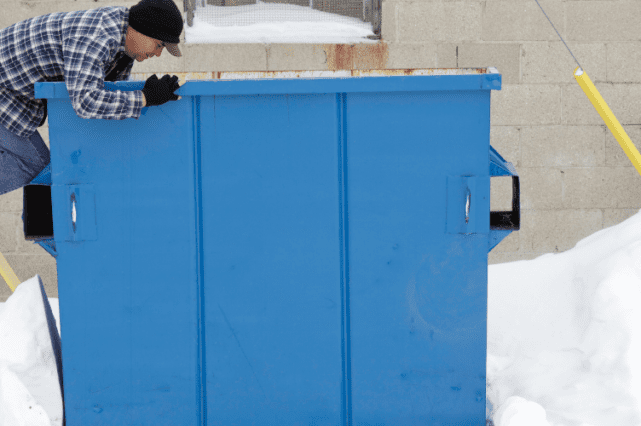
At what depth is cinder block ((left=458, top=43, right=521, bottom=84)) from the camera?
3.47 meters

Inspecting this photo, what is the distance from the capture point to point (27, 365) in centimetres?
179

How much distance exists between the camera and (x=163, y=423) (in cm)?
169

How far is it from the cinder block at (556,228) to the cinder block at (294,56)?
175 cm

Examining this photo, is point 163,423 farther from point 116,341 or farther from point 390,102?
point 390,102

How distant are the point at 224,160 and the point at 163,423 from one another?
2.84 ft

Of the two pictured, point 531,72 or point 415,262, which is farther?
point 531,72

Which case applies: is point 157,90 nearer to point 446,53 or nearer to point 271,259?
point 271,259

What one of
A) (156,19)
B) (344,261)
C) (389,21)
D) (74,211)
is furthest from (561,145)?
(74,211)

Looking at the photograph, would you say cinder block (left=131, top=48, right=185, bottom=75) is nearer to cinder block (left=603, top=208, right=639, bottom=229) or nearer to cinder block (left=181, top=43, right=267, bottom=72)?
cinder block (left=181, top=43, right=267, bottom=72)

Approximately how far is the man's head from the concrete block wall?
1.67 metres

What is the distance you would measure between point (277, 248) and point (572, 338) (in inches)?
57.2

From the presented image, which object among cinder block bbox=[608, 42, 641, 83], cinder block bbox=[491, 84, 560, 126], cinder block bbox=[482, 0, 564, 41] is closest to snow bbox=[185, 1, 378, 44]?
cinder block bbox=[482, 0, 564, 41]

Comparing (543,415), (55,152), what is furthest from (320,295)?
(55,152)

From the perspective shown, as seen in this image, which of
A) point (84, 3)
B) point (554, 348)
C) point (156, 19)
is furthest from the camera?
point (84, 3)
